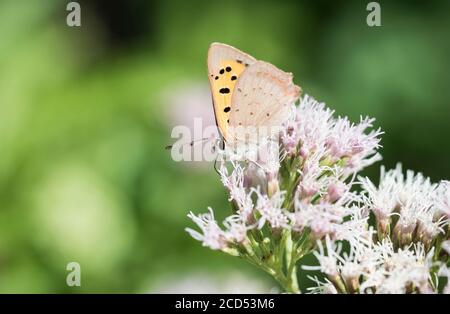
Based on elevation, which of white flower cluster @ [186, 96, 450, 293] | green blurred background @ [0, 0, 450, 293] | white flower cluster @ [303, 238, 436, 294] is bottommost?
white flower cluster @ [303, 238, 436, 294]

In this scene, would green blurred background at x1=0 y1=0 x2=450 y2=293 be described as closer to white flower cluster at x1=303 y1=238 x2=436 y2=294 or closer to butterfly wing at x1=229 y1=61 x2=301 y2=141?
butterfly wing at x1=229 y1=61 x2=301 y2=141

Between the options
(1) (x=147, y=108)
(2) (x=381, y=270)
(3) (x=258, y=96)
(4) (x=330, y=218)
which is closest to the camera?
(2) (x=381, y=270)

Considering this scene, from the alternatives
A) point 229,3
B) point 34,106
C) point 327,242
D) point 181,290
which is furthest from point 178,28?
point 327,242

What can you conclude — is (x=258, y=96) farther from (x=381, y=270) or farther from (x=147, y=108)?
(x=147, y=108)

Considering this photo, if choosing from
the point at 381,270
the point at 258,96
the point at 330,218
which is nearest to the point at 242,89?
the point at 258,96

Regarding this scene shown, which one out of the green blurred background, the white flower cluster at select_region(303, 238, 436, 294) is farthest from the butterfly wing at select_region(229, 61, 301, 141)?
the green blurred background

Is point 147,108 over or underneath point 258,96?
over
